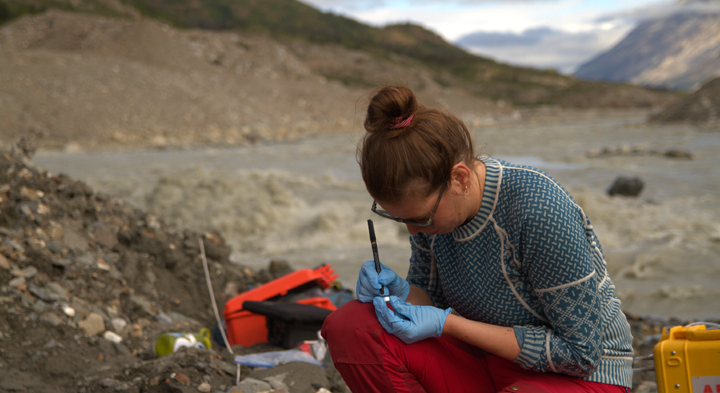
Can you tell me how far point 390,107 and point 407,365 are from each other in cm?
79

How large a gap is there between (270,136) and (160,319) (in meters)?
18.5

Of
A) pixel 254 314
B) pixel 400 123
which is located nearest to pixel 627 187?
pixel 254 314

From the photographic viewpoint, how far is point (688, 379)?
1.50 meters

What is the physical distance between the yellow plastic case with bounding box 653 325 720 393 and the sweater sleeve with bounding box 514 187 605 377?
22 cm

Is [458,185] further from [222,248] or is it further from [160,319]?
[222,248]

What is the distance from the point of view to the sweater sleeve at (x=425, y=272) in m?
1.80

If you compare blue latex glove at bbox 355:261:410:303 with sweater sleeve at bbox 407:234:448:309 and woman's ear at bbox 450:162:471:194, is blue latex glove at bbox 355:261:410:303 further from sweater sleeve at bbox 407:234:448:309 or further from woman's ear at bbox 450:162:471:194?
woman's ear at bbox 450:162:471:194

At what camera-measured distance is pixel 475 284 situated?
1.58 m

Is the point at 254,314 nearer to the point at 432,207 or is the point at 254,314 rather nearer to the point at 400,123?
the point at 432,207

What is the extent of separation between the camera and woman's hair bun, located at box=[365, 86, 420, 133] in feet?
4.53

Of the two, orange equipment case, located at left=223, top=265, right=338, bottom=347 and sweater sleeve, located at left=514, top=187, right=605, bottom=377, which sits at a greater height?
sweater sleeve, located at left=514, top=187, right=605, bottom=377

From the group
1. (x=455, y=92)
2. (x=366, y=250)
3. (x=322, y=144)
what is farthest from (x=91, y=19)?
(x=366, y=250)

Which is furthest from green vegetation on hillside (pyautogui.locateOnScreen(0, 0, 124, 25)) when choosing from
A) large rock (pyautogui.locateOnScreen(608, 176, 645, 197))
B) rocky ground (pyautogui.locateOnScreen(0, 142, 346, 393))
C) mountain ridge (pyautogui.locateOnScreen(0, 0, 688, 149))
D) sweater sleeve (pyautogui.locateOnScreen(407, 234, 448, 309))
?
→ sweater sleeve (pyautogui.locateOnScreen(407, 234, 448, 309))

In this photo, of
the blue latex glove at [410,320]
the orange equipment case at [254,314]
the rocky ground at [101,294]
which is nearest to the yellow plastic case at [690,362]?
the blue latex glove at [410,320]
